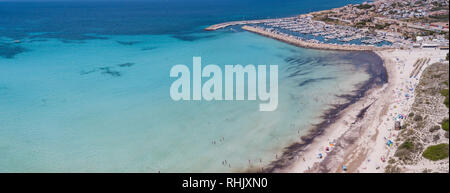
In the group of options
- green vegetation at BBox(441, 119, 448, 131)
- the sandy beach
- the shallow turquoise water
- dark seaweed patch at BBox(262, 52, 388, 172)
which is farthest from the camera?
the shallow turquoise water

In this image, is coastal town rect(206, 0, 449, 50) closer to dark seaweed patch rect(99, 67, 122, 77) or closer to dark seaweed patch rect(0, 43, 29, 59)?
dark seaweed patch rect(99, 67, 122, 77)

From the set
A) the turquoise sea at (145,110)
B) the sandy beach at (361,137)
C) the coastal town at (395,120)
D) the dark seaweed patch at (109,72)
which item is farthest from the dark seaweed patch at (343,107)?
the dark seaweed patch at (109,72)

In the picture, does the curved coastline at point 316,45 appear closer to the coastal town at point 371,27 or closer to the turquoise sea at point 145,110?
the coastal town at point 371,27

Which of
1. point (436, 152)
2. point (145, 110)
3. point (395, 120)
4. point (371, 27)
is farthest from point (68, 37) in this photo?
point (371, 27)

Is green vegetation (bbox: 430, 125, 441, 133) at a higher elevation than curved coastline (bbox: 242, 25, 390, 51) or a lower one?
lower

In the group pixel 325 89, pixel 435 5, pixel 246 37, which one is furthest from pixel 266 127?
pixel 435 5

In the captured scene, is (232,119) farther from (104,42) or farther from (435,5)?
(435,5)

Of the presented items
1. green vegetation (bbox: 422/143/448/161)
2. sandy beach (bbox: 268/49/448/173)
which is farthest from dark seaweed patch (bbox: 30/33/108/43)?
green vegetation (bbox: 422/143/448/161)
